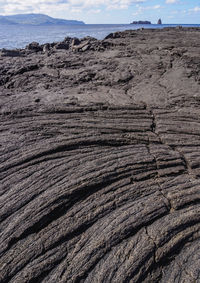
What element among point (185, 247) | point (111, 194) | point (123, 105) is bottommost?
point (185, 247)

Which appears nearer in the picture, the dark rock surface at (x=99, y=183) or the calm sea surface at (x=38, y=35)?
the dark rock surface at (x=99, y=183)

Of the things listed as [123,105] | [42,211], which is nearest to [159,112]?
[123,105]

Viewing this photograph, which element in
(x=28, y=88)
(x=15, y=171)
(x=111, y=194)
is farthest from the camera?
(x=28, y=88)

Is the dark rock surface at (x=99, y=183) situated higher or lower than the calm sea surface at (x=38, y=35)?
lower

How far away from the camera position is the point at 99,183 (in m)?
3.64

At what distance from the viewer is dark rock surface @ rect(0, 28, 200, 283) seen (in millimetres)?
2918

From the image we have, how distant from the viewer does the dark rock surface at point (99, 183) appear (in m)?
2.92

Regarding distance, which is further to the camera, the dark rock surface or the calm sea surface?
the calm sea surface

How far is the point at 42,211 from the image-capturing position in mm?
3309

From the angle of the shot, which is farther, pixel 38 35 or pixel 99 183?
pixel 38 35

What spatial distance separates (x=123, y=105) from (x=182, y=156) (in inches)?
64.4

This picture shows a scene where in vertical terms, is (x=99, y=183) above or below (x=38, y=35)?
below

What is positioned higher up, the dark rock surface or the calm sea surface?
the calm sea surface

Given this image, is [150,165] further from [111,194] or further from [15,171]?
[15,171]
